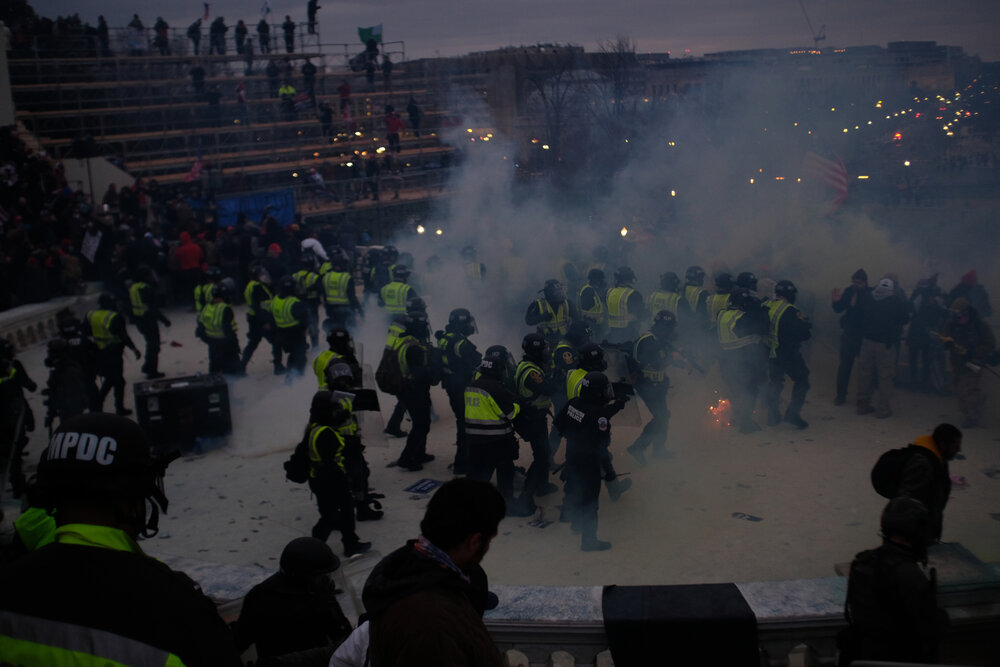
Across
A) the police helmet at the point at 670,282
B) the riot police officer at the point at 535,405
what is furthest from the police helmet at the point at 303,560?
the police helmet at the point at 670,282

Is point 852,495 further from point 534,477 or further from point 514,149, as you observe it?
point 514,149

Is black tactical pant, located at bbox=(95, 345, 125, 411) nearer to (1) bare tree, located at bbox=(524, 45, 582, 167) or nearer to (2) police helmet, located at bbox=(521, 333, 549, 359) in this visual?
(2) police helmet, located at bbox=(521, 333, 549, 359)

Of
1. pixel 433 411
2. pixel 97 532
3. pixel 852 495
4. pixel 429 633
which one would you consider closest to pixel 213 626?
pixel 97 532

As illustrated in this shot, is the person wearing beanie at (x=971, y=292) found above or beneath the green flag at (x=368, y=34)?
beneath

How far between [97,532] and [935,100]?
30.1 meters

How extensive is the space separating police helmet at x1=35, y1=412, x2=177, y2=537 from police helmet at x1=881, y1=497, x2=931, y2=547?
9.21 ft

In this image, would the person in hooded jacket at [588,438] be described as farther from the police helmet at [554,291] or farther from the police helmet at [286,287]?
the police helmet at [286,287]

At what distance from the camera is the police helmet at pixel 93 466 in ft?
5.79

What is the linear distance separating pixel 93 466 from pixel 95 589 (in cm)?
33

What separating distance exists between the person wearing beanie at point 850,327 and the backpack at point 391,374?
5640mm

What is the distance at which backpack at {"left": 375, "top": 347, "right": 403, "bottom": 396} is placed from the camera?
868 cm

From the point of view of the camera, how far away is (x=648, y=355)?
8.77 metres

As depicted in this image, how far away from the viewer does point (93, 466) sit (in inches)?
70.1

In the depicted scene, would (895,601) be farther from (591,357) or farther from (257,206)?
(257,206)
